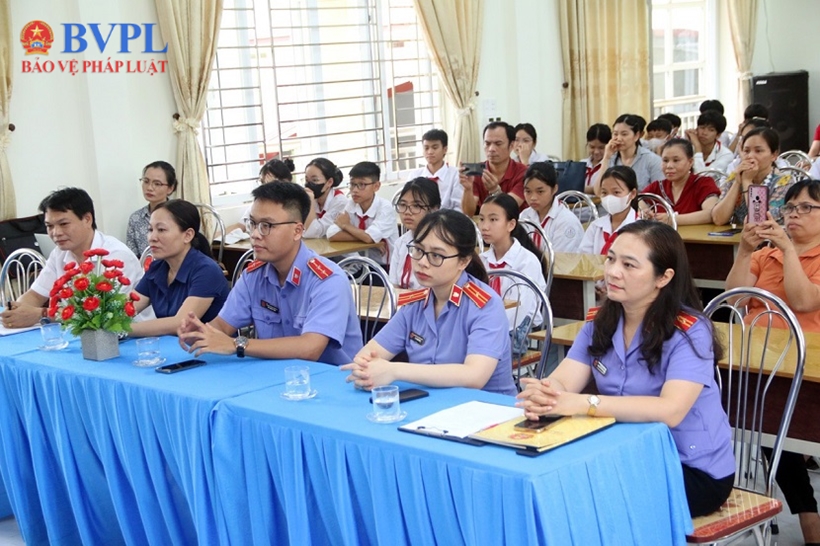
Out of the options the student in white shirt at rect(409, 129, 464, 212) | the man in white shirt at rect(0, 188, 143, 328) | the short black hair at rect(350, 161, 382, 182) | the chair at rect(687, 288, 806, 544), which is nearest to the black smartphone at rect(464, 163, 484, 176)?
the student in white shirt at rect(409, 129, 464, 212)

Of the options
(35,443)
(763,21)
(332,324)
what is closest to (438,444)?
(332,324)

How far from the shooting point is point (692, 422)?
211cm

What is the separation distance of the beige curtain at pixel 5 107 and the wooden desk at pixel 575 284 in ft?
10.6

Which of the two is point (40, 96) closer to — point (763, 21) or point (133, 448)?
point (133, 448)

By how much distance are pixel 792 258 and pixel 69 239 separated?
2.56 metres

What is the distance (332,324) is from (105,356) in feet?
2.20

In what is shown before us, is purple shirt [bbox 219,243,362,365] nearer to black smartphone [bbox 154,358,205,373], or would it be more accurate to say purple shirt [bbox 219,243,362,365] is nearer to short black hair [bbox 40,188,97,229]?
black smartphone [bbox 154,358,205,373]

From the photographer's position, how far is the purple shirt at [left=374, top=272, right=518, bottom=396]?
8.16 ft

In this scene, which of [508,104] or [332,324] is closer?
[332,324]

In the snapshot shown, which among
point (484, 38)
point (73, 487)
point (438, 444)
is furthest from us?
point (484, 38)

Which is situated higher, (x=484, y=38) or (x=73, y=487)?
(x=484, y=38)

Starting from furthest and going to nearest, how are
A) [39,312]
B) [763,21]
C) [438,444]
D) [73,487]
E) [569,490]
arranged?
[763,21] → [39,312] → [73,487] → [438,444] → [569,490]

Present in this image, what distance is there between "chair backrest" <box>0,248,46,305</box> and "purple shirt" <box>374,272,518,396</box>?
7.06 ft

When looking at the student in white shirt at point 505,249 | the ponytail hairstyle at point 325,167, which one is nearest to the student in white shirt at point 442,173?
the ponytail hairstyle at point 325,167
